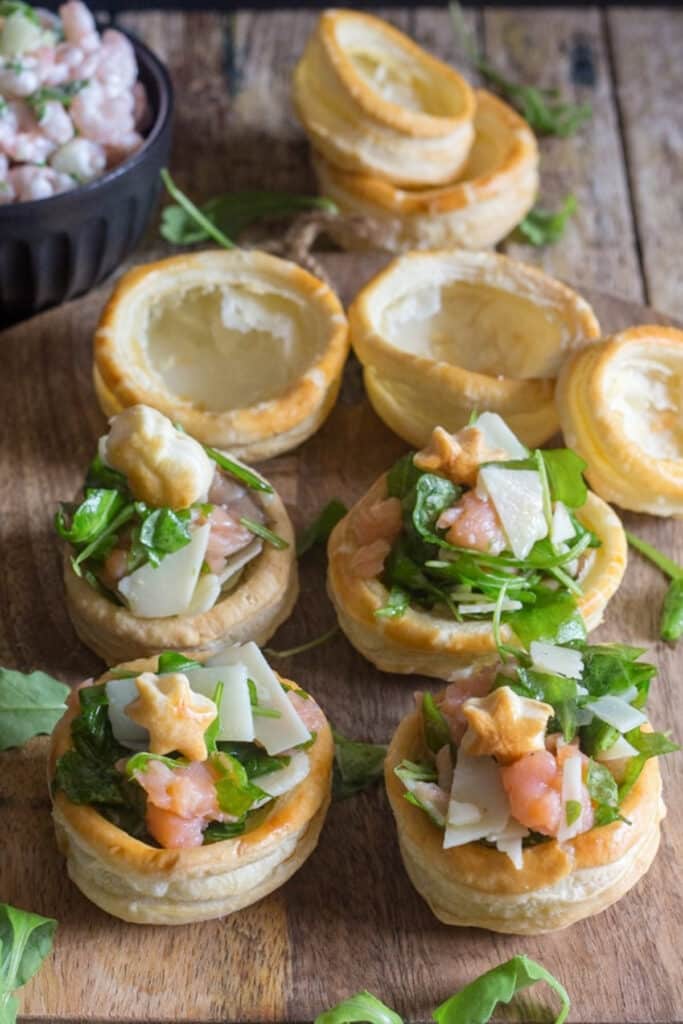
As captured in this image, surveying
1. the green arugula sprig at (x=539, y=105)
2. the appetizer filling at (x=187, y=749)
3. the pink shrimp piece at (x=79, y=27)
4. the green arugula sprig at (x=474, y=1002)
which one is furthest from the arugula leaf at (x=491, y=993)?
the green arugula sprig at (x=539, y=105)

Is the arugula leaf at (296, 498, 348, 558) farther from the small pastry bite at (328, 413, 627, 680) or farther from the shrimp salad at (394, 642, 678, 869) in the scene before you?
the shrimp salad at (394, 642, 678, 869)

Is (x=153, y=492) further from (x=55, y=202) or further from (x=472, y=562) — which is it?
(x=55, y=202)

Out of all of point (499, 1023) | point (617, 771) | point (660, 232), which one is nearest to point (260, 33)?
point (660, 232)

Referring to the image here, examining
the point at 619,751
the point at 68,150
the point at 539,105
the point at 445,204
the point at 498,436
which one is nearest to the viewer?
the point at 619,751

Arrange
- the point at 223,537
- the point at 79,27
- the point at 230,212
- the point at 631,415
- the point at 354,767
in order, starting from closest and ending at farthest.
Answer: the point at 354,767
the point at 223,537
the point at 631,415
the point at 79,27
the point at 230,212

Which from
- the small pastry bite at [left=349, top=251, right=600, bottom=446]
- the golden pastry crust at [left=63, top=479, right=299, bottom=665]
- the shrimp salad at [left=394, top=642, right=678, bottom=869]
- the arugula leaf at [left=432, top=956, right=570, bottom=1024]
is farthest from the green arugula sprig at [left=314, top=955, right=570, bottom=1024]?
the small pastry bite at [left=349, top=251, right=600, bottom=446]

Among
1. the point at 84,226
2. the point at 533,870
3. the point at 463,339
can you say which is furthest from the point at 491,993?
the point at 84,226

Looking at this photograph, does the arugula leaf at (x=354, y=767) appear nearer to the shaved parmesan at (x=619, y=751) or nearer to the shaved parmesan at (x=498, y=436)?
the shaved parmesan at (x=619, y=751)

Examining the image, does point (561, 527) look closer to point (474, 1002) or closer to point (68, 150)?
point (474, 1002)
